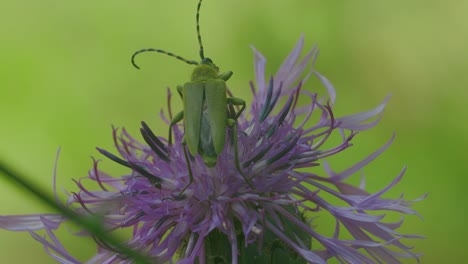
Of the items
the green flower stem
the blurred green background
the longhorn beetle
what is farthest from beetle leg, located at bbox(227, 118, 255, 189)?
the blurred green background

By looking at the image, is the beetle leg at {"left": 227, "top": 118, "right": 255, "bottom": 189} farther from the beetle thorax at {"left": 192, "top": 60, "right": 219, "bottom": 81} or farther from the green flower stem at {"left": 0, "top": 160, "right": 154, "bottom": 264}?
the green flower stem at {"left": 0, "top": 160, "right": 154, "bottom": 264}

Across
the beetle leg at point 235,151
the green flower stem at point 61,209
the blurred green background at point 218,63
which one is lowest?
the green flower stem at point 61,209

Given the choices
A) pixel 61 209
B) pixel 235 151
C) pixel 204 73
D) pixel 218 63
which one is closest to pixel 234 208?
pixel 235 151

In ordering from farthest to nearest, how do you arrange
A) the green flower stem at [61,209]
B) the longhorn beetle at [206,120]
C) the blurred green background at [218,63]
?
the blurred green background at [218,63] < the longhorn beetle at [206,120] < the green flower stem at [61,209]

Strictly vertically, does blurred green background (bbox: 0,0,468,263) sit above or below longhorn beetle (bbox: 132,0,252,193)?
above

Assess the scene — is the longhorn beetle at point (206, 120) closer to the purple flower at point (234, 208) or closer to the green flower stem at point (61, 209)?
the purple flower at point (234, 208)

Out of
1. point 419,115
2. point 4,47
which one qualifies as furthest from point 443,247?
point 4,47

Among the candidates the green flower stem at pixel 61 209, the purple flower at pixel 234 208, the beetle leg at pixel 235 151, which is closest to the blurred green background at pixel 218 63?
the purple flower at pixel 234 208

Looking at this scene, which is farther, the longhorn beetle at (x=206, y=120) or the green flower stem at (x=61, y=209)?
the longhorn beetle at (x=206, y=120)

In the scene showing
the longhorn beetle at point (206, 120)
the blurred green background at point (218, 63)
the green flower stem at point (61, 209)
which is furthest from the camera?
the blurred green background at point (218, 63)

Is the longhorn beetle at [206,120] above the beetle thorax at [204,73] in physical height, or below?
below
